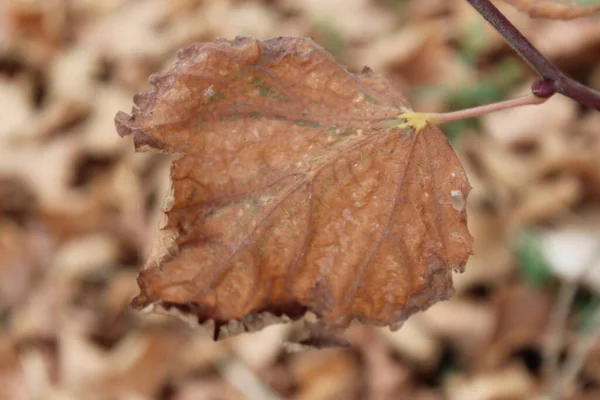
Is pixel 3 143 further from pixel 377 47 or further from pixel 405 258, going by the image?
pixel 405 258

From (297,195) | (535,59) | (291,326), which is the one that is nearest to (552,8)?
(535,59)

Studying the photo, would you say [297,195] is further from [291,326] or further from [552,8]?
[291,326]

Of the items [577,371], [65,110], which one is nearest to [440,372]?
[577,371]

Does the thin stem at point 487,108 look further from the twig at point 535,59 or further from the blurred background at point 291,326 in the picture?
the blurred background at point 291,326

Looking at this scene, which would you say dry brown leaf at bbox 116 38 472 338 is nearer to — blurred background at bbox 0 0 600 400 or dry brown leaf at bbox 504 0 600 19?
dry brown leaf at bbox 504 0 600 19

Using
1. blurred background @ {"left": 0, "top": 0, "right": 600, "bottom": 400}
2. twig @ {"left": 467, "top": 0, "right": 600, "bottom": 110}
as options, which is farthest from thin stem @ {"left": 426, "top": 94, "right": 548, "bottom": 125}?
blurred background @ {"left": 0, "top": 0, "right": 600, "bottom": 400}

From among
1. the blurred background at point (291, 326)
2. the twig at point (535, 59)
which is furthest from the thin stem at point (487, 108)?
the blurred background at point (291, 326)
